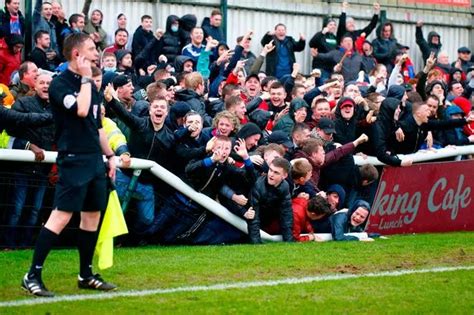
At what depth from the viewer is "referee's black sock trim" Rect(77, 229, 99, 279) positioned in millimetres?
10141

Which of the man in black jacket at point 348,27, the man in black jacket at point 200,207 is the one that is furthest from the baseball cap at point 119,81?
the man in black jacket at point 348,27

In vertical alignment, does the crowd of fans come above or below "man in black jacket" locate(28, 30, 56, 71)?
below

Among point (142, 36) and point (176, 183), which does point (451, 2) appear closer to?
point (142, 36)

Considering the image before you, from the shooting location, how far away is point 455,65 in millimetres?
25375

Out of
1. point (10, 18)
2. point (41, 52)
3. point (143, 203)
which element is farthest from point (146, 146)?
point (10, 18)

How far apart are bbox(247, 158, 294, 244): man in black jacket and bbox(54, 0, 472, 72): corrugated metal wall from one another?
7.15 m

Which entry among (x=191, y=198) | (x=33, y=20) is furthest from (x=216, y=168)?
(x=33, y=20)

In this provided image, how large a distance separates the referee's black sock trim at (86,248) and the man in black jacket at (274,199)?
401cm

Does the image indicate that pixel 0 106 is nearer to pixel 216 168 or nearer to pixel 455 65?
pixel 216 168

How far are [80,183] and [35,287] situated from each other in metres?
0.90

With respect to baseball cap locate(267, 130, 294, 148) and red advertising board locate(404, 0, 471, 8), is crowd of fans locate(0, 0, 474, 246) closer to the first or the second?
baseball cap locate(267, 130, 294, 148)

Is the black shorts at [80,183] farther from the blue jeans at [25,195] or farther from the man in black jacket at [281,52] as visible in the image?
the man in black jacket at [281,52]

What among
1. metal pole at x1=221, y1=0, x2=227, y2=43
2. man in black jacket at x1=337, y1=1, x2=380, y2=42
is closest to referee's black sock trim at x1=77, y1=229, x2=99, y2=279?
metal pole at x1=221, y1=0, x2=227, y2=43

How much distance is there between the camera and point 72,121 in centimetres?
993
